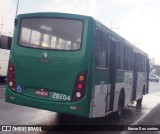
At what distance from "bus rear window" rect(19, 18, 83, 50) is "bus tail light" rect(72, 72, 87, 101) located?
73cm

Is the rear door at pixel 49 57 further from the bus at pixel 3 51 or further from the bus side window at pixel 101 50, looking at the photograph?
the bus at pixel 3 51

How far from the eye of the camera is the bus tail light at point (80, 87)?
24.4 ft

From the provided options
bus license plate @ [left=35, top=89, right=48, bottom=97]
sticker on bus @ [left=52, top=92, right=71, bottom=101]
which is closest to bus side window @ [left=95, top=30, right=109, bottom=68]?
sticker on bus @ [left=52, top=92, right=71, bottom=101]

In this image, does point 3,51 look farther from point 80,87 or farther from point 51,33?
point 80,87

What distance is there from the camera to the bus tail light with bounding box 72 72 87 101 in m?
7.44

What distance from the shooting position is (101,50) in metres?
8.38


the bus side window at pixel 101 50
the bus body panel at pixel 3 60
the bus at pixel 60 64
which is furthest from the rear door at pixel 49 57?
the bus body panel at pixel 3 60

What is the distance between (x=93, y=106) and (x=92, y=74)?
32.3 inches

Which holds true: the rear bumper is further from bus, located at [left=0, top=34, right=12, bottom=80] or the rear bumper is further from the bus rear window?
bus, located at [left=0, top=34, right=12, bottom=80]

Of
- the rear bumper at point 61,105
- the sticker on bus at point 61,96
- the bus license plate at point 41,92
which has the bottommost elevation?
the rear bumper at point 61,105

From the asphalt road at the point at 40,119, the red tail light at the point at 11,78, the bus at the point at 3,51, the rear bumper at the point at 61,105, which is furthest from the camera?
the bus at the point at 3,51

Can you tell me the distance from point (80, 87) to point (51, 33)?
163cm

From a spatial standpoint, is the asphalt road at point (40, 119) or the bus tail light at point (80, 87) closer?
the bus tail light at point (80, 87)

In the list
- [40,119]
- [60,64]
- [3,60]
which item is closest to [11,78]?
[60,64]
